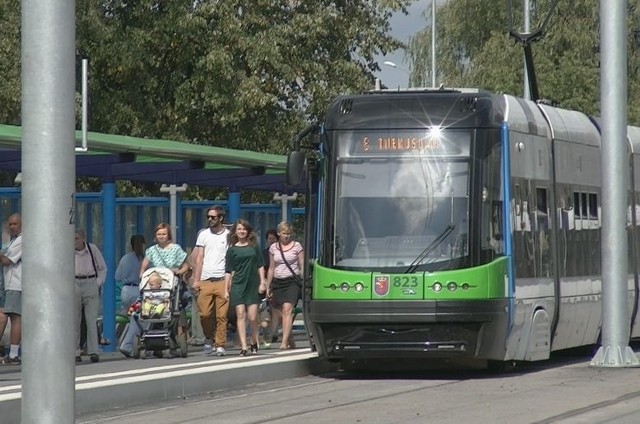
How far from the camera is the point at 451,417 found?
13.0 metres

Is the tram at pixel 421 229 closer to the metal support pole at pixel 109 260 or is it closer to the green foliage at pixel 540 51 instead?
the metal support pole at pixel 109 260

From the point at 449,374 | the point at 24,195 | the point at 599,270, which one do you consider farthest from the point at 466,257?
the point at 24,195

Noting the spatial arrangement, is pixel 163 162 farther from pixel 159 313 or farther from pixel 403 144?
pixel 403 144

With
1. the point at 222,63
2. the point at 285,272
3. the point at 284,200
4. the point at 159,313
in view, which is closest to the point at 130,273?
the point at 159,313

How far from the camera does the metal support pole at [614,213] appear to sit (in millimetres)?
18562

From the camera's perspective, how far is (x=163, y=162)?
20469 mm

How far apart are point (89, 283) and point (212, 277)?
1628 millimetres

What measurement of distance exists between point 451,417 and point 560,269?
21.8ft

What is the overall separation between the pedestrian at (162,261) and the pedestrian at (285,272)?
5.05 feet

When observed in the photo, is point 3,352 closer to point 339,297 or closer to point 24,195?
point 339,297

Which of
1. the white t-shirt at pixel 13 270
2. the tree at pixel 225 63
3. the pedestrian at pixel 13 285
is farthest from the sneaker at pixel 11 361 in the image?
the tree at pixel 225 63

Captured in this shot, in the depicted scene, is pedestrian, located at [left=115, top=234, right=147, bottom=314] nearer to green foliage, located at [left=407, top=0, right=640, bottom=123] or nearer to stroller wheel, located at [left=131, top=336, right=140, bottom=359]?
stroller wheel, located at [left=131, top=336, right=140, bottom=359]

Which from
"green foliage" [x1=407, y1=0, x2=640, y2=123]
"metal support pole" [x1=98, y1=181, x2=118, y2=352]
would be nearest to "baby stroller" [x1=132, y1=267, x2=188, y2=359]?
"metal support pole" [x1=98, y1=181, x2=118, y2=352]

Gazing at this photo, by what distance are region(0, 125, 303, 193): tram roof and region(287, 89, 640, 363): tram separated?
2.08 meters
